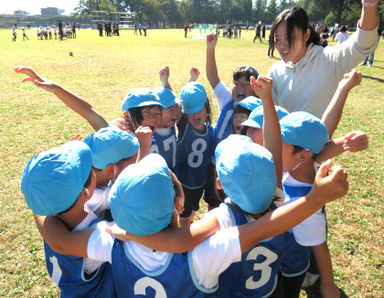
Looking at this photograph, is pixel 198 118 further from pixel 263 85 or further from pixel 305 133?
pixel 305 133

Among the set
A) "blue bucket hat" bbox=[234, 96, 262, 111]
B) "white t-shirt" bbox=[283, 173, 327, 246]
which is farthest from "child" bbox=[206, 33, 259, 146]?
"white t-shirt" bbox=[283, 173, 327, 246]

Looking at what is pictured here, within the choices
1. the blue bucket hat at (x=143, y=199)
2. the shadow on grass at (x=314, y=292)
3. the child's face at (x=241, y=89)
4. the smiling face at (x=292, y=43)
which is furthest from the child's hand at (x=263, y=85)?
the shadow on grass at (x=314, y=292)

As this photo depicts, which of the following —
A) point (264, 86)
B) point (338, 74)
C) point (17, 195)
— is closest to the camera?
point (264, 86)

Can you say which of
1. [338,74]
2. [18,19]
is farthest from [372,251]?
[18,19]

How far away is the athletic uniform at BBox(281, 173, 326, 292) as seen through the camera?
1956 mm

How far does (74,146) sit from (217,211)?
102cm

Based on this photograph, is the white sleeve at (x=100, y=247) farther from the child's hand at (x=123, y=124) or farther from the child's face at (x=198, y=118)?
the child's face at (x=198, y=118)

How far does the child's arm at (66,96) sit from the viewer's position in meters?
2.62

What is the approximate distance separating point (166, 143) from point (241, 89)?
3.84ft

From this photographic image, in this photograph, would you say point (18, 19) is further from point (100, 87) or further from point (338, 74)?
point (338, 74)

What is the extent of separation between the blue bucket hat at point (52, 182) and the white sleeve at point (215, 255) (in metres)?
0.80

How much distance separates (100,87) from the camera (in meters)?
11.9

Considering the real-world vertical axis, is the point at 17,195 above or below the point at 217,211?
below

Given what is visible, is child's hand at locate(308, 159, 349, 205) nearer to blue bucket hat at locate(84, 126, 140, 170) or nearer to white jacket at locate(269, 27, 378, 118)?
blue bucket hat at locate(84, 126, 140, 170)
